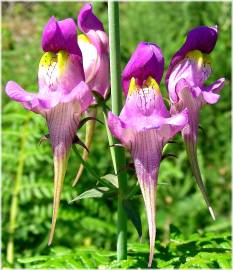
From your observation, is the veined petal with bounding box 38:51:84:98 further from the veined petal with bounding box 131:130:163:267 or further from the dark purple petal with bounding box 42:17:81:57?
the veined petal with bounding box 131:130:163:267

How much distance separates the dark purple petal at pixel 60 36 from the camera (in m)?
A: 0.98

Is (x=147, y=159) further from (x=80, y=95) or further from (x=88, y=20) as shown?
(x=88, y=20)

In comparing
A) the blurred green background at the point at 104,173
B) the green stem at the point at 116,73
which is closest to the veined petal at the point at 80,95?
the green stem at the point at 116,73

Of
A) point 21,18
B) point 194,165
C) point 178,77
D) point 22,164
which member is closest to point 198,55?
point 178,77

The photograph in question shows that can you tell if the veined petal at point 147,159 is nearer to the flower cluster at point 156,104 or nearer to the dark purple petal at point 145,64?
the flower cluster at point 156,104

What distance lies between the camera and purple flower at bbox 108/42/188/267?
90 centimetres

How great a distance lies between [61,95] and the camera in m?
0.95

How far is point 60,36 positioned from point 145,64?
0.14 metres

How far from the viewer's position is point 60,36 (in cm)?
99

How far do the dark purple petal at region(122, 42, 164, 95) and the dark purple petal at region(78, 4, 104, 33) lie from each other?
0.16 metres

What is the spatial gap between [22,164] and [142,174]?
1.08 meters

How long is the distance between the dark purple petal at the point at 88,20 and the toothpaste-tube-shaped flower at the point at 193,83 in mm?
160

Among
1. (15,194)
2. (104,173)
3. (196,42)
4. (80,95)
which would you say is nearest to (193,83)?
(196,42)

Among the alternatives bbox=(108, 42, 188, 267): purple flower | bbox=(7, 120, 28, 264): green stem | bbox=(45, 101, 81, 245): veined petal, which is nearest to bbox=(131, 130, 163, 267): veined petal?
bbox=(108, 42, 188, 267): purple flower
